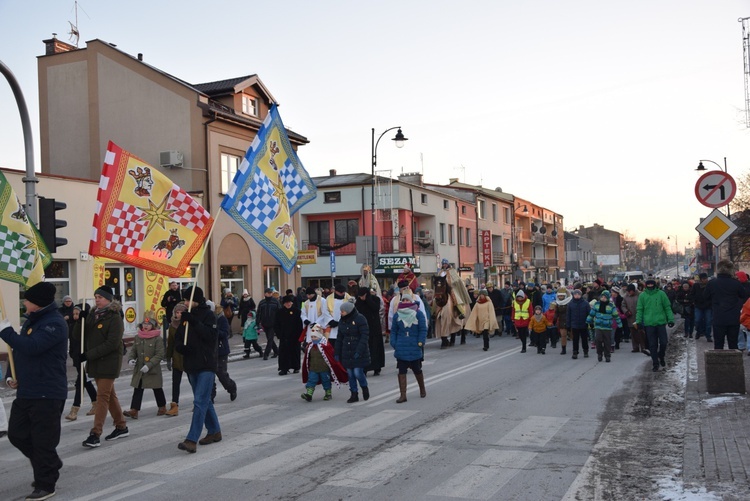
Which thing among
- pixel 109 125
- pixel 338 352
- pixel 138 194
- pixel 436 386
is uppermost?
pixel 109 125

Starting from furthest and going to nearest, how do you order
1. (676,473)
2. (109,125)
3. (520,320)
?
1. (109,125)
2. (520,320)
3. (676,473)

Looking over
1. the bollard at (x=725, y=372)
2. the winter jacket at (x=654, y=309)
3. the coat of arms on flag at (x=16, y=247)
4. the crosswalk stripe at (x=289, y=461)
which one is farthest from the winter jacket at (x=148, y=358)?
the winter jacket at (x=654, y=309)

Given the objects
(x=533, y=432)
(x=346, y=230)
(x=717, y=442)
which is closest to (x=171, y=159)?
(x=346, y=230)

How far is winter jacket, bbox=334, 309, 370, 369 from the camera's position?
12047 mm

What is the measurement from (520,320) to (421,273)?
31496mm

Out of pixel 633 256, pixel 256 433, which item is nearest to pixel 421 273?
pixel 256 433

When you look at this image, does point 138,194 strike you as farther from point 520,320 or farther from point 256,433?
point 520,320

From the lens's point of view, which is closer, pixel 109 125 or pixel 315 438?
pixel 315 438

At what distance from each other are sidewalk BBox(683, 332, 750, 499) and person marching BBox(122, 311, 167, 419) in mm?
7215

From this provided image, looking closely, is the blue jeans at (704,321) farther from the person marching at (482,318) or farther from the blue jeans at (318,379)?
the blue jeans at (318,379)

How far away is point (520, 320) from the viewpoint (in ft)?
67.8

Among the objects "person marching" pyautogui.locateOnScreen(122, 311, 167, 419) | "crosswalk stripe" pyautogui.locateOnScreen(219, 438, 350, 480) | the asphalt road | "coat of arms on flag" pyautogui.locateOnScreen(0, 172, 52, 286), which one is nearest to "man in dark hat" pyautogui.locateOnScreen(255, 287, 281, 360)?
the asphalt road

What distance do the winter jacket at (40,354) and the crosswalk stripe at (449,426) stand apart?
417cm

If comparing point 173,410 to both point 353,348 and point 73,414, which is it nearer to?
point 73,414
